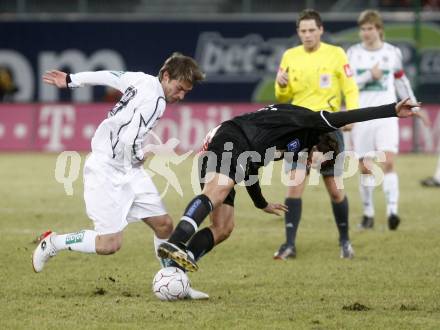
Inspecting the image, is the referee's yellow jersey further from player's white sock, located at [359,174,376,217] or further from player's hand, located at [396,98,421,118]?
player's hand, located at [396,98,421,118]

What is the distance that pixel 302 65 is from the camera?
10133mm

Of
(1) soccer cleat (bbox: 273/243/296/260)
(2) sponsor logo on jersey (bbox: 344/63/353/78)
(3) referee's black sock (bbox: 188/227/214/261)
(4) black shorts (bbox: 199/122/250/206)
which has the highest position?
(2) sponsor logo on jersey (bbox: 344/63/353/78)

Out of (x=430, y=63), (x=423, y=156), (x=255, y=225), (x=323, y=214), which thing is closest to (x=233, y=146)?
(x=255, y=225)

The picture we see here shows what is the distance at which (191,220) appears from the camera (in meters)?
7.28

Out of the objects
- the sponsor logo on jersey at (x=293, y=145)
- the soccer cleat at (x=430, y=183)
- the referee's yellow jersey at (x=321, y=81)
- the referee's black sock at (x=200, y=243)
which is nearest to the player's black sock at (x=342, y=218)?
the referee's yellow jersey at (x=321, y=81)

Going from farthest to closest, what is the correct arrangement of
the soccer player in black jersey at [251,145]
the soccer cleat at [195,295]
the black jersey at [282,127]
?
the black jersey at [282,127] → the soccer cleat at [195,295] → the soccer player in black jersey at [251,145]

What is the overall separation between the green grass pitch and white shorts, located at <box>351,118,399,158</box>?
0.93 meters

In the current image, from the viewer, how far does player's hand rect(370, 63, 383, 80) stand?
11.8 m

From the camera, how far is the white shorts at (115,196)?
7852mm

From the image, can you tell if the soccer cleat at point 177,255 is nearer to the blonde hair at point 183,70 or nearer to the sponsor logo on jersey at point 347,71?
the blonde hair at point 183,70

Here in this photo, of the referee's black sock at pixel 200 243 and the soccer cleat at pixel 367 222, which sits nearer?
the referee's black sock at pixel 200 243

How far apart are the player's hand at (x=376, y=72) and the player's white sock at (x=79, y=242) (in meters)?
4.96

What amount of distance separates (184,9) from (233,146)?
794 inches

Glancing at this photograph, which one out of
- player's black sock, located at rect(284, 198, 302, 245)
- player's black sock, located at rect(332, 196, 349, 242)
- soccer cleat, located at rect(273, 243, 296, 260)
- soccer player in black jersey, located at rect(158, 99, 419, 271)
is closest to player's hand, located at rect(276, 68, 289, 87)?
player's black sock, located at rect(284, 198, 302, 245)
